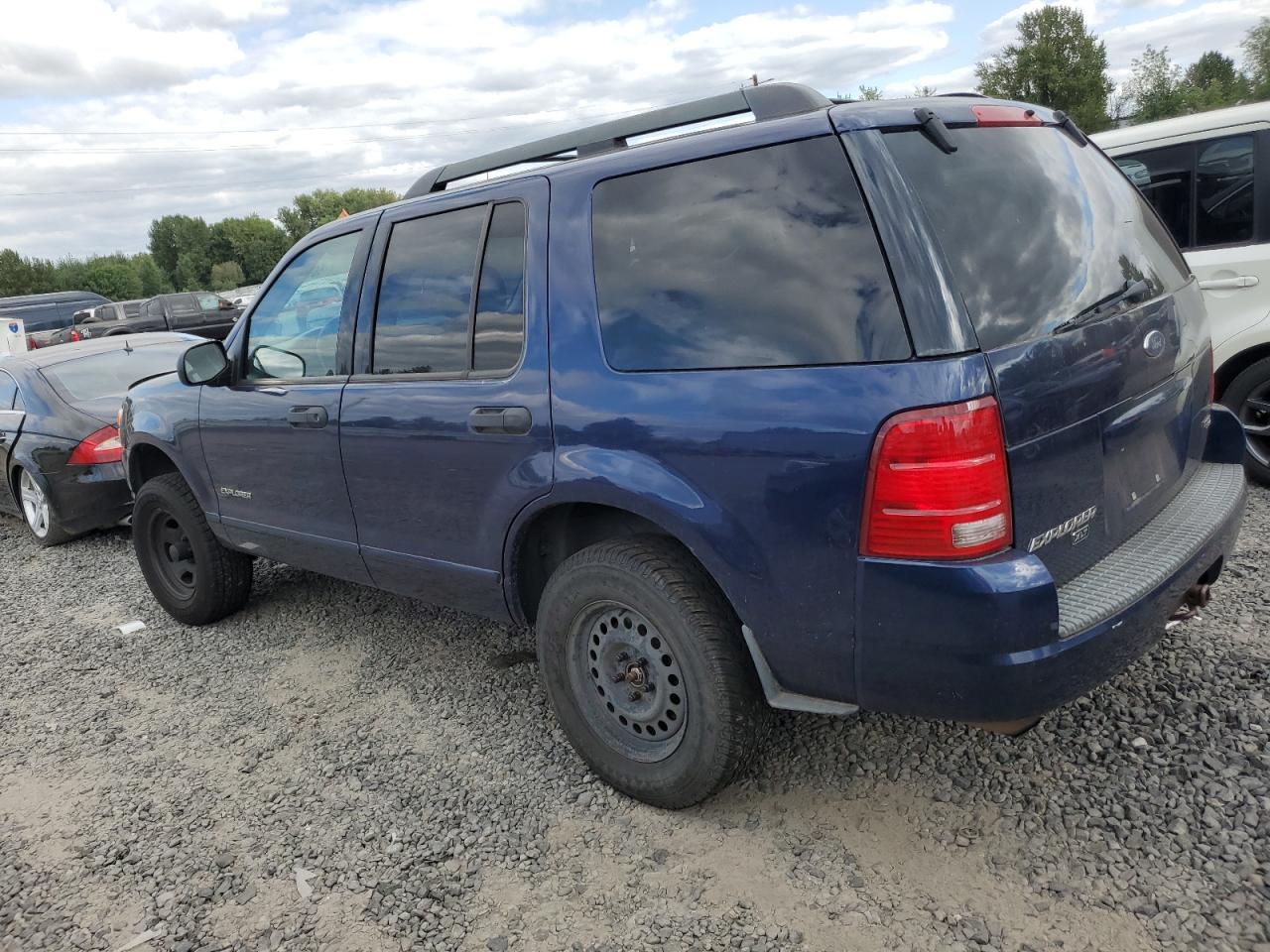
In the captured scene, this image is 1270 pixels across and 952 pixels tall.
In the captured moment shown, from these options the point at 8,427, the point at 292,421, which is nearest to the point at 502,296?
the point at 292,421

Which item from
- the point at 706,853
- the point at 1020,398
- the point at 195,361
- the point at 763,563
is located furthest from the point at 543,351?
the point at 195,361

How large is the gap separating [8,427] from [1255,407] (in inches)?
325

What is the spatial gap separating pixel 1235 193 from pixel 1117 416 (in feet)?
11.4

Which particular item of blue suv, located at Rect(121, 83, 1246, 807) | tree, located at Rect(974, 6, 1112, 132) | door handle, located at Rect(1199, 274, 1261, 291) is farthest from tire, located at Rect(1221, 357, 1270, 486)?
tree, located at Rect(974, 6, 1112, 132)

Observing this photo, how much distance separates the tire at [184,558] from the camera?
455 cm

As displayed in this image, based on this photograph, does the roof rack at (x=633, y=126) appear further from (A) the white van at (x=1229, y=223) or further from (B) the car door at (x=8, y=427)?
(B) the car door at (x=8, y=427)

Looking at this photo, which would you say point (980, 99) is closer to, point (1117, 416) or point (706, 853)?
point (1117, 416)

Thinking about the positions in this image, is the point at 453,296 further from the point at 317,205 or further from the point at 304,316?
the point at 317,205

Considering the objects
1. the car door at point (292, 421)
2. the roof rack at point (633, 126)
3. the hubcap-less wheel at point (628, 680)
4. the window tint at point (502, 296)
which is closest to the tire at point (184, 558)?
the car door at point (292, 421)

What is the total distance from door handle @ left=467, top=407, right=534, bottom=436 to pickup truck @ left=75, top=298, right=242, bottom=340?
19313 millimetres

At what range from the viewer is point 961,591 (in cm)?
206

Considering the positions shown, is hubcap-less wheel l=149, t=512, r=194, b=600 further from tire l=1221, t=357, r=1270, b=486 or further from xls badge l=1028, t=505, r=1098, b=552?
tire l=1221, t=357, r=1270, b=486

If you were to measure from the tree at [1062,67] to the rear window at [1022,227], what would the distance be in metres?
48.9

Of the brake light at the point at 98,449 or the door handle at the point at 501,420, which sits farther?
the brake light at the point at 98,449
